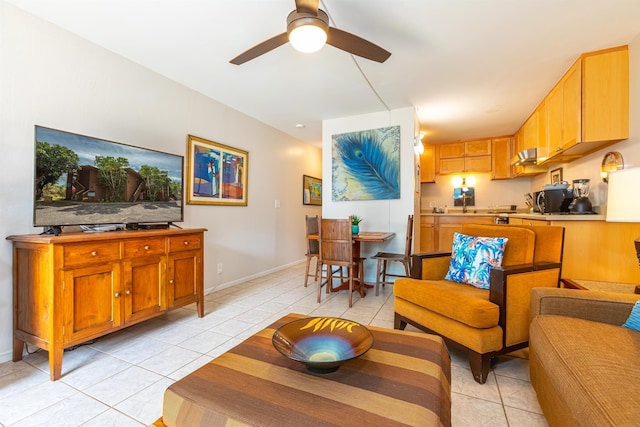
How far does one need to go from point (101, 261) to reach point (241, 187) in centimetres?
217

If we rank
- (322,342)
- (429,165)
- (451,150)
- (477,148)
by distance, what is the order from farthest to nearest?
(429,165), (451,150), (477,148), (322,342)

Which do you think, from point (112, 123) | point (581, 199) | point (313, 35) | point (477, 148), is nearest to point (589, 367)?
point (313, 35)

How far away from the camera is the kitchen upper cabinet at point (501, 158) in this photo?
516cm

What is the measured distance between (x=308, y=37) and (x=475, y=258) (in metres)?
1.90

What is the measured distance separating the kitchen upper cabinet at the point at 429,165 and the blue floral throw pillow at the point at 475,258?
383 centimetres

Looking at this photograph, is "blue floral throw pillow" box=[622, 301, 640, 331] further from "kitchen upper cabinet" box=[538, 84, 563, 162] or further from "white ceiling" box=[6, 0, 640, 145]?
"kitchen upper cabinet" box=[538, 84, 563, 162]

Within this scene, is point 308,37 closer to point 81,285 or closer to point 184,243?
point 184,243

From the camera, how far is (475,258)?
2076mm

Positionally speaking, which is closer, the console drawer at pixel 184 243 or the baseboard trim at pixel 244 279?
the console drawer at pixel 184 243

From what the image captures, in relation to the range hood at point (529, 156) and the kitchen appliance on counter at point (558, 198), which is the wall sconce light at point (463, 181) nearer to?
the range hood at point (529, 156)

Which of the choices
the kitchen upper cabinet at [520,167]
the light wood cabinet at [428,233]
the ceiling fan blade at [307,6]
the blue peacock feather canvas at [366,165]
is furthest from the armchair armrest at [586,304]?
the light wood cabinet at [428,233]

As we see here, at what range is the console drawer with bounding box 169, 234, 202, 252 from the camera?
7.97 feet

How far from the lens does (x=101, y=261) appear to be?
6.28 feet

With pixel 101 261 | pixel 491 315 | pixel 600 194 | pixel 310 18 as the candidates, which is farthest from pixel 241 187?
pixel 600 194
